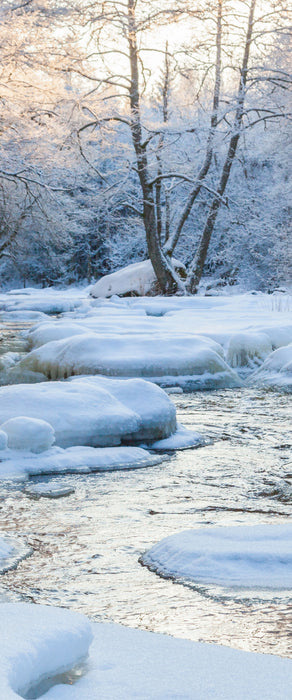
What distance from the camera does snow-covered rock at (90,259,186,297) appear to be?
2217 cm

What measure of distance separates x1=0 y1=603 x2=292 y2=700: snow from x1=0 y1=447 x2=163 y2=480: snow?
2.73 metres

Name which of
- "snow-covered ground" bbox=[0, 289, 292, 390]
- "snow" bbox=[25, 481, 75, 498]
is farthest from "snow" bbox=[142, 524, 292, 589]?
"snow-covered ground" bbox=[0, 289, 292, 390]

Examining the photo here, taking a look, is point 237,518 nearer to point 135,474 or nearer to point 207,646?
point 135,474

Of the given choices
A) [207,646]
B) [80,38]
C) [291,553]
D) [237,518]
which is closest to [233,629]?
[207,646]

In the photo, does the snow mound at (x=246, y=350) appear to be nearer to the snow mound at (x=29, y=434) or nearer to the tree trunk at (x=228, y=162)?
the snow mound at (x=29, y=434)

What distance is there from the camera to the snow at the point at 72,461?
5125mm

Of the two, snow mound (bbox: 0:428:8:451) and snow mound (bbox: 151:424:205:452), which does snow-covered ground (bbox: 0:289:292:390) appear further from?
snow mound (bbox: 0:428:8:451)

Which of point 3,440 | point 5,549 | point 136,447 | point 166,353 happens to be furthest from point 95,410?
point 166,353

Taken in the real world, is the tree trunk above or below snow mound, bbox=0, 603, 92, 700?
above

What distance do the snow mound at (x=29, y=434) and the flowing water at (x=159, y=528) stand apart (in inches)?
17.1

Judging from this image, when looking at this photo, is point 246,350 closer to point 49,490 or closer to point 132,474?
point 132,474

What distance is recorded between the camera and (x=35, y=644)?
1992 millimetres

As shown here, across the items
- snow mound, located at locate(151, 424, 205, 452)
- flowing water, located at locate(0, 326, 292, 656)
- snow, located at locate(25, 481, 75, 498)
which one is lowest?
flowing water, located at locate(0, 326, 292, 656)

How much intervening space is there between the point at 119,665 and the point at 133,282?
20.7 metres
